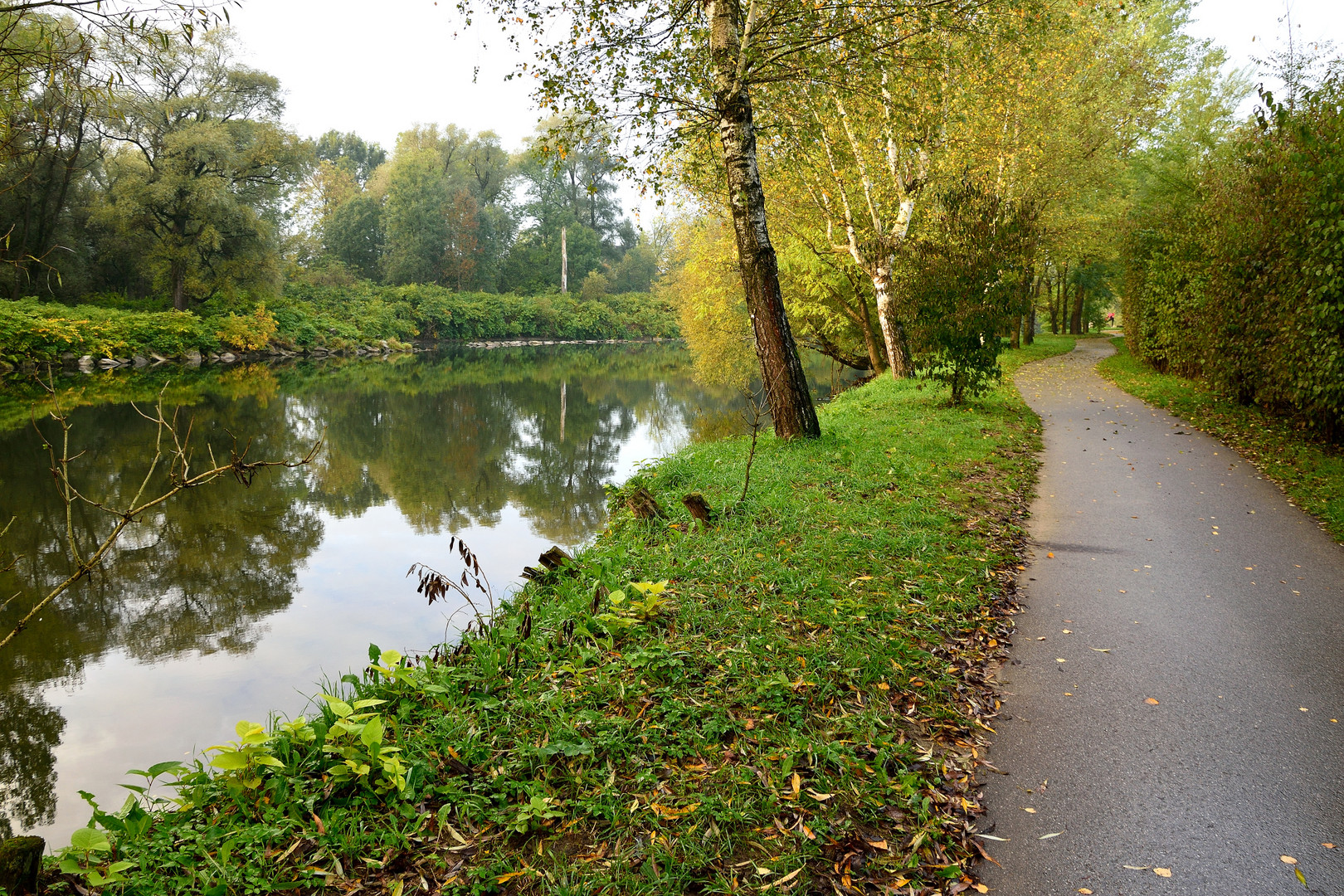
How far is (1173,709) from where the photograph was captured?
390cm

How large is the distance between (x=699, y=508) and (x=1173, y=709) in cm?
392

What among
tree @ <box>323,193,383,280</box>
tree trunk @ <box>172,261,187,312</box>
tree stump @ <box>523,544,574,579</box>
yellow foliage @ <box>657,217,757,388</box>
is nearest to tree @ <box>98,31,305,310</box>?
tree trunk @ <box>172,261,187,312</box>

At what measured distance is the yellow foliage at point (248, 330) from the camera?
1347 inches

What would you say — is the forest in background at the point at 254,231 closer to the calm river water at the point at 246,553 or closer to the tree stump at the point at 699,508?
the calm river water at the point at 246,553

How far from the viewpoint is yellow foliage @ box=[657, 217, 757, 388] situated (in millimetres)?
20797

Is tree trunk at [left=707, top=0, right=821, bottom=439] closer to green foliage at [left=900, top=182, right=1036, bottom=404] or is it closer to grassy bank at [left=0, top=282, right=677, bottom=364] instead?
green foliage at [left=900, top=182, right=1036, bottom=404]

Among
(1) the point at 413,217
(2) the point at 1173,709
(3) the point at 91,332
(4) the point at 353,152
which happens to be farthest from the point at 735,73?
(4) the point at 353,152

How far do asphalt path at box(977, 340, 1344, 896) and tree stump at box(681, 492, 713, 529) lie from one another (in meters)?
2.72

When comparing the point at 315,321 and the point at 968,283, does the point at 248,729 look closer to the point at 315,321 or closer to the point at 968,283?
the point at 968,283

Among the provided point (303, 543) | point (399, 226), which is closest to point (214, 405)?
point (303, 543)

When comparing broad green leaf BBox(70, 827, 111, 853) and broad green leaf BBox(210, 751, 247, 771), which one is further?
broad green leaf BBox(210, 751, 247, 771)

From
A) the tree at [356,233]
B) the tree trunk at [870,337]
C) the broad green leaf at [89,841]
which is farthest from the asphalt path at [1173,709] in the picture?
the tree at [356,233]

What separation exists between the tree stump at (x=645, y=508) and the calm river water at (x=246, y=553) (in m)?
1.47

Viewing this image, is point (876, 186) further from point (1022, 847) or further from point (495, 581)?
point (1022, 847)
